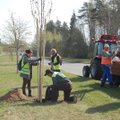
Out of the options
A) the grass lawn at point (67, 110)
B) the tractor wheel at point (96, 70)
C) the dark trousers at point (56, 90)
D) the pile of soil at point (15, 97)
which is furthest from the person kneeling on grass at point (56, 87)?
the tractor wheel at point (96, 70)

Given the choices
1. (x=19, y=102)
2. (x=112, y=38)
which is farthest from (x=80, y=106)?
(x=112, y=38)

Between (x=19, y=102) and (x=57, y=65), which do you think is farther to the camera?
(x=57, y=65)

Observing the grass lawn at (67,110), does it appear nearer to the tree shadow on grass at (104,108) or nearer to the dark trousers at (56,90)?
the tree shadow on grass at (104,108)

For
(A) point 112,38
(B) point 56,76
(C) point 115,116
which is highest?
(A) point 112,38

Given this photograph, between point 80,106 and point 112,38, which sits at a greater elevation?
point 112,38

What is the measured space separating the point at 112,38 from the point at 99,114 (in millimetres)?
10783

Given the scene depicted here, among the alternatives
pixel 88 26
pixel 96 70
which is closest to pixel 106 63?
pixel 96 70

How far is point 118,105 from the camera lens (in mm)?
10773

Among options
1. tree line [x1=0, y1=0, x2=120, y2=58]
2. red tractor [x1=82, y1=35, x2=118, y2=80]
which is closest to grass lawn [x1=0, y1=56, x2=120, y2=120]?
red tractor [x1=82, y1=35, x2=118, y2=80]

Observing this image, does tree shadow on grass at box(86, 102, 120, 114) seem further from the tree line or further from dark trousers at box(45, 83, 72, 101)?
the tree line

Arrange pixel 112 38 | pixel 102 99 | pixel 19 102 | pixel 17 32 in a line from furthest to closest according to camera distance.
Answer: pixel 17 32
pixel 112 38
pixel 102 99
pixel 19 102

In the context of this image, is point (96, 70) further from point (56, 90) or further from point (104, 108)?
point (104, 108)

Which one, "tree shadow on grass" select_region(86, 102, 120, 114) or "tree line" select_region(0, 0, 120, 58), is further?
"tree line" select_region(0, 0, 120, 58)

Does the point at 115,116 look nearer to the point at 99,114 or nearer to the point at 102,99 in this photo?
the point at 99,114
